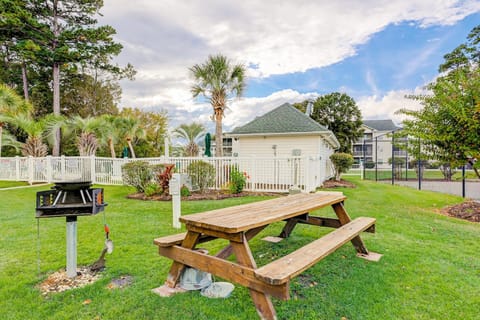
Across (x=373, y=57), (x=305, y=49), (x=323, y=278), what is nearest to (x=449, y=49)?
(x=373, y=57)

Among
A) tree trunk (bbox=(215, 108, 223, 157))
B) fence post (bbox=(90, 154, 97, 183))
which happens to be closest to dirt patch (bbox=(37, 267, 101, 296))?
tree trunk (bbox=(215, 108, 223, 157))

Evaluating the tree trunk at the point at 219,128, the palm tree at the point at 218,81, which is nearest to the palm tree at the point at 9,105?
the palm tree at the point at 218,81

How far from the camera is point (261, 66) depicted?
45.8 feet

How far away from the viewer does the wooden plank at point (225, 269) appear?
1756 millimetres

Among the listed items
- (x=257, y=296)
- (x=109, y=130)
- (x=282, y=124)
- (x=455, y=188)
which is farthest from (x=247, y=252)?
(x=109, y=130)

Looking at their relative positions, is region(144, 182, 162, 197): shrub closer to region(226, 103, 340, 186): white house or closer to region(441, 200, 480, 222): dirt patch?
region(226, 103, 340, 186): white house

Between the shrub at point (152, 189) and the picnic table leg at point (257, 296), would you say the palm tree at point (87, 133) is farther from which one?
the picnic table leg at point (257, 296)

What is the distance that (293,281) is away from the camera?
2672 mm

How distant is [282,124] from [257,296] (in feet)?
34.7

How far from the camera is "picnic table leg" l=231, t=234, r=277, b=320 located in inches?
73.1

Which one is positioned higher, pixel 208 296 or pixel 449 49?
pixel 449 49

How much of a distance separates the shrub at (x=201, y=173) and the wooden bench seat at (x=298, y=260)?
6299mm

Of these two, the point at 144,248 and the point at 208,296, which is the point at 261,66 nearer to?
the point at 144,248

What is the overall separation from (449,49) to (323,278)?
25901mm
